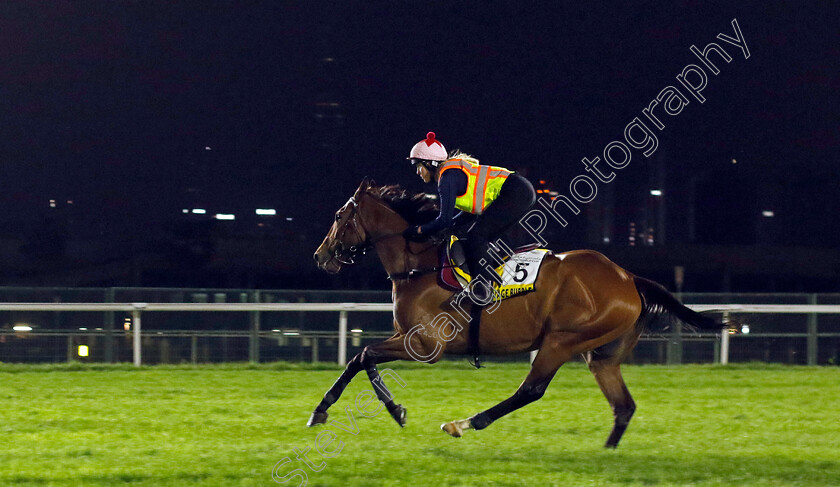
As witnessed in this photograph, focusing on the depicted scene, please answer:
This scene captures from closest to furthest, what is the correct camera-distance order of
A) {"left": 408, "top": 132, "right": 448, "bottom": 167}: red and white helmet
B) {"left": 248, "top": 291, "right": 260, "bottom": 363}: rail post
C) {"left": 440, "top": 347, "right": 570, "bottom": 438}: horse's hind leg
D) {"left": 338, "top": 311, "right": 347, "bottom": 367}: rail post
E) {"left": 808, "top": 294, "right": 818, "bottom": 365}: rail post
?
{"left": 440, "top": 347, "right": 570, "bottom": 438}: horse's hind leg
{"left": 408, "top": 132, "right": 448, "bottom": 167}: red and white helmet
{"left": 338, "top": 311, "right": 347, "bottom": 367}: rail post
{"left": 248, "top": 291, "right": 260, "bottom": 363}: rail post
{"left": 808, "top": 294, "right": 818, "bottom": 365}: rail post

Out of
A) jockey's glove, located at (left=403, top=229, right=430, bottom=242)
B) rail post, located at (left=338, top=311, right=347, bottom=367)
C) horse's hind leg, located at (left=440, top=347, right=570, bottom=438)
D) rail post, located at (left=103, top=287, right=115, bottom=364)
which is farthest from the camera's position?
rail post, located at (left=103, top=287, right=115, bottom=364)

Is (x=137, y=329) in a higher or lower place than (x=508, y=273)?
lower

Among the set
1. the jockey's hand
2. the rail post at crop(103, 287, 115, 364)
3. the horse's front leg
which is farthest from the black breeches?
A: the rail post at crop(103, 287, 115, 364)

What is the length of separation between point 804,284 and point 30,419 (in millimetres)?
34825

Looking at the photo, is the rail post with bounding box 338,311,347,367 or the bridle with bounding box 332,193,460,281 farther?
the rail post with bounding box 338,311,347,367

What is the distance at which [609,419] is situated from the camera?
6.90m

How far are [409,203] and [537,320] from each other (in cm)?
110

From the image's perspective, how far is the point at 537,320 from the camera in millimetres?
5883

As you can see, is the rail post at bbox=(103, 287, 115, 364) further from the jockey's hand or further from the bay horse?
the jockey's hand

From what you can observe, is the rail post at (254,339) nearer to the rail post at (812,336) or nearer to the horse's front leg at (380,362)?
the horse's front leg at (380,362)

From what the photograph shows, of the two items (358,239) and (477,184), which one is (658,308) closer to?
(477,184)

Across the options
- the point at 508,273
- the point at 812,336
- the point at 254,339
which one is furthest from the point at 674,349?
the point at 508,273

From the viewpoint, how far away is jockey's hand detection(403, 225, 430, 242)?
599 cm

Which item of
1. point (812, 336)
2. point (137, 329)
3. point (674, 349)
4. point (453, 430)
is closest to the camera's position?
point (453, 430)
